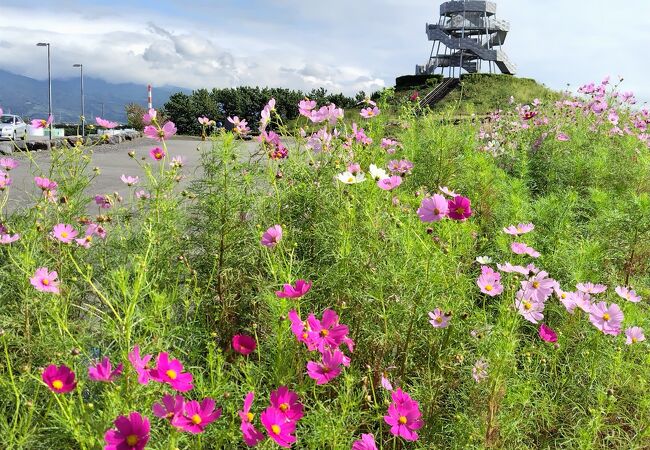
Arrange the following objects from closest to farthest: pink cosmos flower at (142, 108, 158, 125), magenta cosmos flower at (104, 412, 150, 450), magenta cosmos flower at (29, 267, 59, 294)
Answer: magenta cosmos flower at (104, 412, 150, 450), magenta cosmos flower at (29, 267, 59, 294), pink cosmos flower at (142, 108, 158, 125)

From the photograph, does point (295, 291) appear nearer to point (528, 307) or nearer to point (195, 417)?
point (195, 417)

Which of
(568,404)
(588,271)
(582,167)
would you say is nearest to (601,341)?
(568,404)

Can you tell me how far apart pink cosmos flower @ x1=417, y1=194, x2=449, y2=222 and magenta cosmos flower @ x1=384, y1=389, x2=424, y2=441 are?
56 cm

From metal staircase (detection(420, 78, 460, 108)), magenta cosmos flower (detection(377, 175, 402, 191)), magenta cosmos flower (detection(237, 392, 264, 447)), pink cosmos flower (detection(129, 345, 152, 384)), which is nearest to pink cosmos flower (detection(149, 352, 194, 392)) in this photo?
pink cosmos flower (detection(129, 345, 152, 384))

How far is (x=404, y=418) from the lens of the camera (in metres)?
1.38

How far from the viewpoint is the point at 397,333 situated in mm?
1874

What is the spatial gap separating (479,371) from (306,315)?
0.59m

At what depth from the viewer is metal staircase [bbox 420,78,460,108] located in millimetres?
31906

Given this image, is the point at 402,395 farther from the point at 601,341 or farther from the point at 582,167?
the point at 582,167

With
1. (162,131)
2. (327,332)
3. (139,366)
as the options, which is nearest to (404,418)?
(327,332)

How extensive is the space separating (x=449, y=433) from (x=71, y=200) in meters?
1.79

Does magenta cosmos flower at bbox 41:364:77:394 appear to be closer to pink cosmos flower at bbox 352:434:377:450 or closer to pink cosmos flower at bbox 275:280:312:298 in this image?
pink cosmos flower at bbox 275:280:312:298

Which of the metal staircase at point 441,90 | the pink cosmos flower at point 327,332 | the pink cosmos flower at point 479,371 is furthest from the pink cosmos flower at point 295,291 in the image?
the metal staircase at point 441,90

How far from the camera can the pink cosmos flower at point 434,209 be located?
170 centimetres
